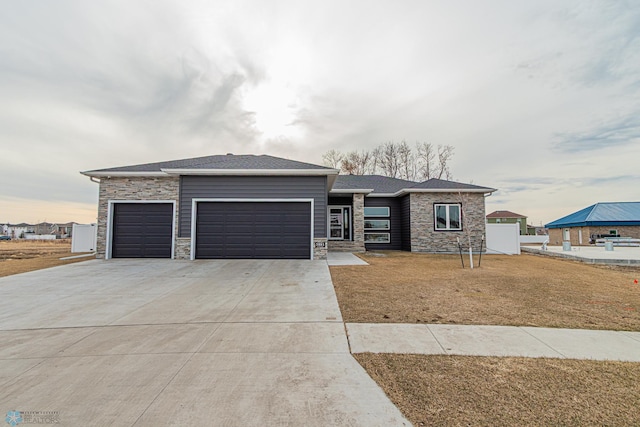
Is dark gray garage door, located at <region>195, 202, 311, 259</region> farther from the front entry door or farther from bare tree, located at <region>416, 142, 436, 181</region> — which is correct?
bare tree, located at <region>416, 142, 436, 181</region>

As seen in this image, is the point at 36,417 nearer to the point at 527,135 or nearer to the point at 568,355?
the point at 568,355

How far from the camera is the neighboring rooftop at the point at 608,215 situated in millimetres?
22586

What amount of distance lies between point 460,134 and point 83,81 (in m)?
16.7

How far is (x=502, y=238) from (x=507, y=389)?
604 inches

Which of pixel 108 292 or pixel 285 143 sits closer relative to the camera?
pixel 108 292

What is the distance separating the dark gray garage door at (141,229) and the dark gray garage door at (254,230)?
4.58ft

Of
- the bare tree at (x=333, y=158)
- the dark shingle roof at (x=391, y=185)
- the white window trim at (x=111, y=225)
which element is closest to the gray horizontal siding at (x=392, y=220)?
the dark shingle roof at (x=391, y=185)

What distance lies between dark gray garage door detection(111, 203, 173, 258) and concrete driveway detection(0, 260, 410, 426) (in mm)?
5070

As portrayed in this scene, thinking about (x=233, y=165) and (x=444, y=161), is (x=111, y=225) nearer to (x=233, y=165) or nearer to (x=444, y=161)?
(x=233, y=165)

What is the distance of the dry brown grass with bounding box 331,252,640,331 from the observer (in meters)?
4.58

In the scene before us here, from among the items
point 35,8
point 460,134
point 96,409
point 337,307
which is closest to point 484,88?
point 460,134

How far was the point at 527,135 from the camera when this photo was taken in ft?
46.2

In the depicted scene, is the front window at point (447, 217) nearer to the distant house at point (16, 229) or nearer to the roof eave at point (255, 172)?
the roof eave at point (255, 172)

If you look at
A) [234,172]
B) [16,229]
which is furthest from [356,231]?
[16,229]
